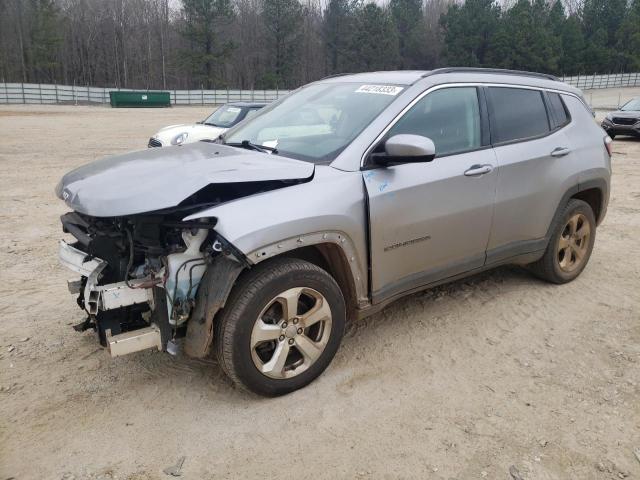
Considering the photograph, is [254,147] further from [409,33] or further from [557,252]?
[409,33]

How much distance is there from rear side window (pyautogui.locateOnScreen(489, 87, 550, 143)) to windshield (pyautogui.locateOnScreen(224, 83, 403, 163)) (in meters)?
0.93

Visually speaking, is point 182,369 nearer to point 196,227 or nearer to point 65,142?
point 196,227

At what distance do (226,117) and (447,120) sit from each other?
31.8ft

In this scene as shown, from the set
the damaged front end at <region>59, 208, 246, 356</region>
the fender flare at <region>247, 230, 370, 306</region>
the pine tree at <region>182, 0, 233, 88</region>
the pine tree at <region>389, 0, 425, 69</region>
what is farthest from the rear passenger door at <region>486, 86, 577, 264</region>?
the pine tree at <region>389, 0, 425, 69</region>

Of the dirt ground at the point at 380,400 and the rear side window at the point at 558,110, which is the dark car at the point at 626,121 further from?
the rear side window at the point at 558,110

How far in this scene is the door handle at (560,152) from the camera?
446 cm

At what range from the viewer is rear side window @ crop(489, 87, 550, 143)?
416cm

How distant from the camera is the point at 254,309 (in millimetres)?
2971

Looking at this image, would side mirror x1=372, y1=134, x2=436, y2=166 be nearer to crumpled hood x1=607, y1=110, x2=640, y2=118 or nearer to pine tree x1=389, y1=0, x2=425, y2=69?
crumpled hood x1=607, y1=110, x2=640, y2=118

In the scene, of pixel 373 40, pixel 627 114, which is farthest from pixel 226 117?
pixel 373 40

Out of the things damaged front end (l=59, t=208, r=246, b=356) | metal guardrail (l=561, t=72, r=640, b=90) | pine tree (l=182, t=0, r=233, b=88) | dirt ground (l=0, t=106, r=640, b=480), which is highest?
pine tree (l=182, t=0, r=233, b=88)

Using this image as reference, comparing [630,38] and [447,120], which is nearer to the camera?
[447,120]

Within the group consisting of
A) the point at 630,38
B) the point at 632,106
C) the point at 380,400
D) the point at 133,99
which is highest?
the point at 630,38

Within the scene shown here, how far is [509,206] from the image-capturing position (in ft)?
13.6
